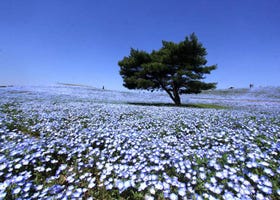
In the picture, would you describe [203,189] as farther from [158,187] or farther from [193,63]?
[193,63]

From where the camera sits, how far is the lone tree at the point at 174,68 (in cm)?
1505

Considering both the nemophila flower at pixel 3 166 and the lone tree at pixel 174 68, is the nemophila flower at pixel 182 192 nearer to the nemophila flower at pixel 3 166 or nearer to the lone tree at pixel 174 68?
the nemophila flower at pixel 3 166

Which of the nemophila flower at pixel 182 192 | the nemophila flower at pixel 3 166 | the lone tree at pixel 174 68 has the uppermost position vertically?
the lone tree at pixel 174 68

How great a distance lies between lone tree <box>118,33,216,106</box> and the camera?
49.4 feet

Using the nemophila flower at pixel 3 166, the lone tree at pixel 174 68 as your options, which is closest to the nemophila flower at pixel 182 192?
the nemophila flower at pixel 3 166

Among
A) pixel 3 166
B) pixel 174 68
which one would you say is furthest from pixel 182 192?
pixel 174 68

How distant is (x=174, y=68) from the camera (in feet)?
51.8

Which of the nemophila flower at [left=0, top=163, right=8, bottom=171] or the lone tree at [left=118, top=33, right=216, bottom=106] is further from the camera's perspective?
the lone tree at [left=118, top=33, right=216, bottom=106]

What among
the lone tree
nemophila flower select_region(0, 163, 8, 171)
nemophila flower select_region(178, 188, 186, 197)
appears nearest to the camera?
nemophila flower select_region(178, 188, 186, 197)

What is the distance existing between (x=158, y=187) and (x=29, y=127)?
16.7 ft

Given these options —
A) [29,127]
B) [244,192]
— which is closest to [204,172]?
[244,192]

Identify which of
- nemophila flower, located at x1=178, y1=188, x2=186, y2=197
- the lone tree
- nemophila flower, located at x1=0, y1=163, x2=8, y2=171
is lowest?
nemophila flower, located at x1=178, y1=188, x2=186, y2=197

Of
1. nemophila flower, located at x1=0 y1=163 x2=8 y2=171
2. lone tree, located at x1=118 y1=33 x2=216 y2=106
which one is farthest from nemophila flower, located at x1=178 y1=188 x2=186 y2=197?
lone tree, located at x1=118 y1=33 x2=216 y2=106

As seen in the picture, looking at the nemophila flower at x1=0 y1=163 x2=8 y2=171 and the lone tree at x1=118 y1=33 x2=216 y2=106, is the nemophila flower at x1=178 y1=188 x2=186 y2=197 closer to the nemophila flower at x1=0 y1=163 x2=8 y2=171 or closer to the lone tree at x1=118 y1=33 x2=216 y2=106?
the nemophila flower at x1=0 y1=163 x2=8 y2=171
